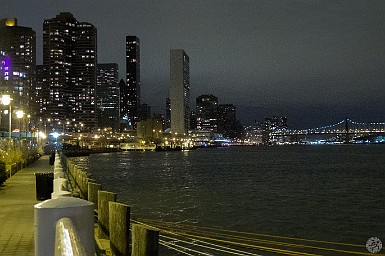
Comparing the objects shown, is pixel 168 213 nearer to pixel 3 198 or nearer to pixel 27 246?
pixel 3 198

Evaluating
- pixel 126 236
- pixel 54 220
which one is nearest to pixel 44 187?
pixel 126 236

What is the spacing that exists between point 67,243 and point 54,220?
959 millimetres

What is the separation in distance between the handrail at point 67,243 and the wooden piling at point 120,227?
6.15m

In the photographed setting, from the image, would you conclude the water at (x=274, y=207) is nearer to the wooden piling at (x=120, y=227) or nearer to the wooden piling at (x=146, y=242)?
the wooden piling at (x=120, y=227)

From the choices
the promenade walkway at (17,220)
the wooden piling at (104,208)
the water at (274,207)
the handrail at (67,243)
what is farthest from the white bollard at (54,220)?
the water at (274,207)

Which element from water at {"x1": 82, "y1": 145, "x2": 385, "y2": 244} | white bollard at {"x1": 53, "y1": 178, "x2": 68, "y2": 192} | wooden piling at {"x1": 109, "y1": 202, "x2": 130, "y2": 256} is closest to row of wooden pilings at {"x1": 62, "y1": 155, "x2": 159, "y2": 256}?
wooden piling at {"x1": 109, "y1": 202, "x2": 130, "y2": 256}

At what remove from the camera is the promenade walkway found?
10.7m

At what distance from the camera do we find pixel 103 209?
465 inches

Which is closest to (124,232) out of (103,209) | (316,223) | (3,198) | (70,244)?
(103,209)

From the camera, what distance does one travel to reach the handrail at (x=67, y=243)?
109 inches

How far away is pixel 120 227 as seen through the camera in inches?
383

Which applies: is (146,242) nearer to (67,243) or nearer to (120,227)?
(120,227)

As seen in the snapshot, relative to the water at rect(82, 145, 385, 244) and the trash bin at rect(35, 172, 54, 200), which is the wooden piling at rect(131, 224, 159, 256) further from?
the water at rect(82, 145, 385, 244)

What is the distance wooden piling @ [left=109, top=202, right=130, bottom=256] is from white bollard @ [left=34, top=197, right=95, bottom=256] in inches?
220
